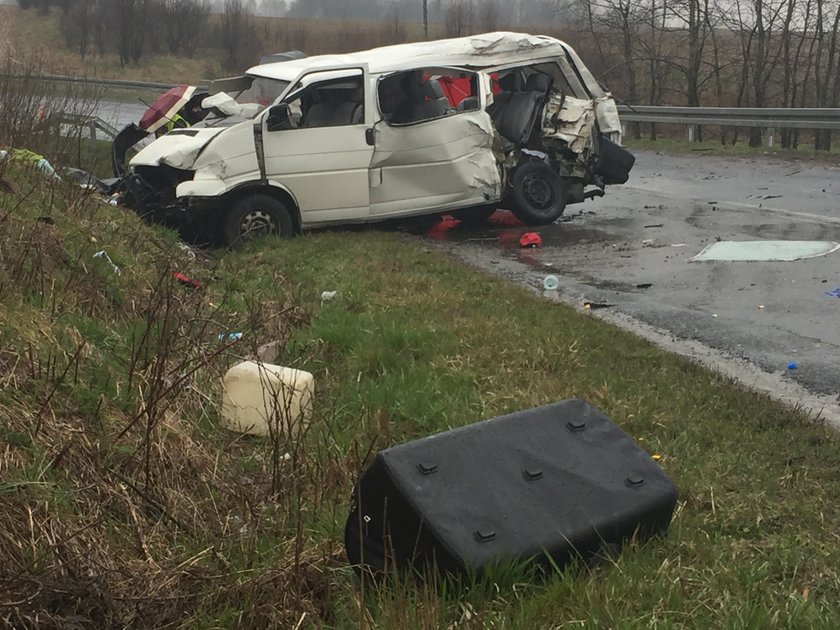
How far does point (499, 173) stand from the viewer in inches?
425

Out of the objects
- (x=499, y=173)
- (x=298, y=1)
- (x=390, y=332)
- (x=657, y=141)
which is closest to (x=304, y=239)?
(x=499, y=173)

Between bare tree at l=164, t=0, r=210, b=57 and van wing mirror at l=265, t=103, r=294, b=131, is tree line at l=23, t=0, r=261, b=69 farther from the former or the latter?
van wing mirror at l=265, t=103, r=294, b=131

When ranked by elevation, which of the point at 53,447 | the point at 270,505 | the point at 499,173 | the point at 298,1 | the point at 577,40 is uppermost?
→ the point at 298,1

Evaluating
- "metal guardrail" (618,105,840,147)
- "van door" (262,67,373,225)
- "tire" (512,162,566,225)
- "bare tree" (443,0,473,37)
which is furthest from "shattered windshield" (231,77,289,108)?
"bare tree" (443,0,473,37)

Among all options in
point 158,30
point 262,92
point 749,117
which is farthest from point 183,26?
point 262,92

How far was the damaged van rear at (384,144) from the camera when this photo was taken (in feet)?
32.2

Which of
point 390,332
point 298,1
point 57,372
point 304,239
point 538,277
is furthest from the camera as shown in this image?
point 298,1

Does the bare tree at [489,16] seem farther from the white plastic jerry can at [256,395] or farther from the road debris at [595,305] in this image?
the white plastic jerry can at [256,395]

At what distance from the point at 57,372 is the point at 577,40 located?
3239cm

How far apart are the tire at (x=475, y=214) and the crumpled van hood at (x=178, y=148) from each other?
306cm

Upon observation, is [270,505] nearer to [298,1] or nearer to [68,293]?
[68,293]

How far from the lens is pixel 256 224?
9.90 metres

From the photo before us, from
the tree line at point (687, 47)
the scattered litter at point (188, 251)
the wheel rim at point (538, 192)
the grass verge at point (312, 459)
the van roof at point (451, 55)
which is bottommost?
the grass verge at point (312, 459)

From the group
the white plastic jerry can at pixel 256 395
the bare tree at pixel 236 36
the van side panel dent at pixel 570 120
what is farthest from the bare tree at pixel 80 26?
the white plastic jerry can at pixel 256 395
